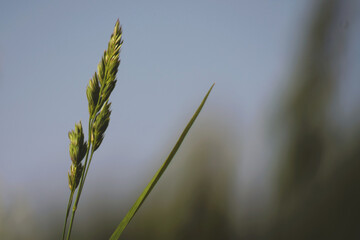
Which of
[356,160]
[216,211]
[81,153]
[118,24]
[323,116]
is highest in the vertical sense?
[323,116]

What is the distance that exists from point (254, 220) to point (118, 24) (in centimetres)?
154

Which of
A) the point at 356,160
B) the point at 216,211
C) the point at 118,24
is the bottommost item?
the point at 216,211

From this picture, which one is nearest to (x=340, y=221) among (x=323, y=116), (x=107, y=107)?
(x=323, y=116)

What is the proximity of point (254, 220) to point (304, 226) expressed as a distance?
219 mm

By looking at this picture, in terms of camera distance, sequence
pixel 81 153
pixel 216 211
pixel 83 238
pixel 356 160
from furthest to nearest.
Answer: pixel 216 211, pixel 356 160, pixel 83 238, pixel 81 153

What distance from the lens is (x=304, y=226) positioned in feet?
5.63

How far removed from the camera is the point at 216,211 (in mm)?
1873

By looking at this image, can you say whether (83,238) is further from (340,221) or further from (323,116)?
(323,116)

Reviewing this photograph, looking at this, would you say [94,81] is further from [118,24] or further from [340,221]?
[340,221]

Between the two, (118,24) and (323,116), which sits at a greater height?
(323,116)

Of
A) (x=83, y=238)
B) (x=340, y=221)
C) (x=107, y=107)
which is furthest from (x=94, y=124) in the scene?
(x=340, y=221)

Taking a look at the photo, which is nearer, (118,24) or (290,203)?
(118,24)

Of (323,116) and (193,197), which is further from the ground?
(323,116)

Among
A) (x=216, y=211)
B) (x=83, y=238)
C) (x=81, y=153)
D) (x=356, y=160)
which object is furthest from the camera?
(x=216, y=211)
